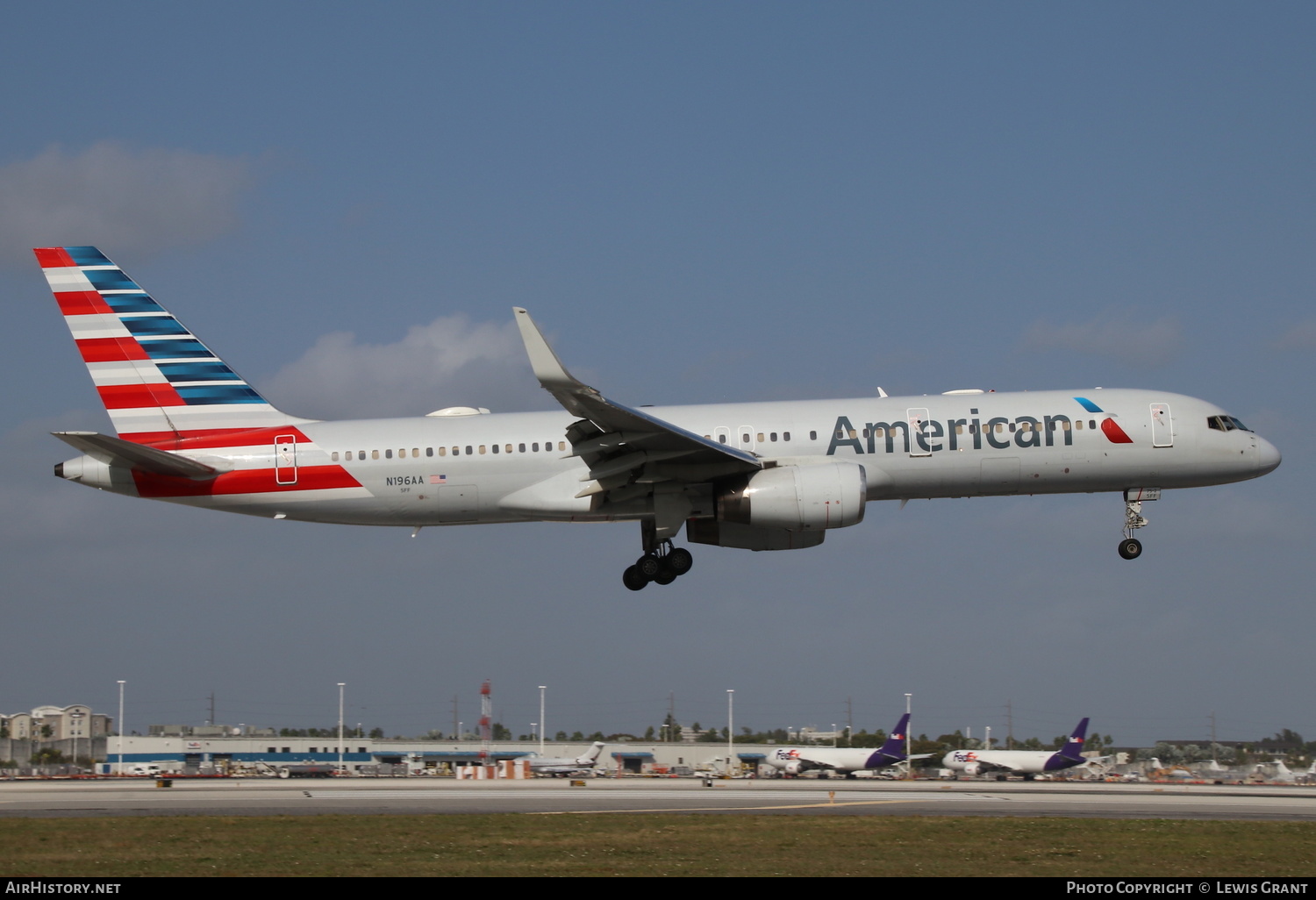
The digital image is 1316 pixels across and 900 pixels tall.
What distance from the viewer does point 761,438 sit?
114 feet

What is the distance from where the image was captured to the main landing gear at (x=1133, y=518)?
120ft

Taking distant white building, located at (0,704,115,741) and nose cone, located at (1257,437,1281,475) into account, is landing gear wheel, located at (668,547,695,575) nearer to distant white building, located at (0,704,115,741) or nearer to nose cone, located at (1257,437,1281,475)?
nose cone, located at (1257,437,1281,475)

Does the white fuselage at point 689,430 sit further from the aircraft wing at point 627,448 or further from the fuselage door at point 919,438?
the aircraft wing at point 627,448

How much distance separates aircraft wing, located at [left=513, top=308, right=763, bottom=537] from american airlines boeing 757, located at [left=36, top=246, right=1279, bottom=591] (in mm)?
79

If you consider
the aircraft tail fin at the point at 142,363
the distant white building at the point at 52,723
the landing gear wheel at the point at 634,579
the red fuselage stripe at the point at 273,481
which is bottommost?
the distant white building at the point at 52,723

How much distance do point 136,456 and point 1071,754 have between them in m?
51.1

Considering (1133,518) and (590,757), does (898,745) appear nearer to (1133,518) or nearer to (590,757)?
(590,757)

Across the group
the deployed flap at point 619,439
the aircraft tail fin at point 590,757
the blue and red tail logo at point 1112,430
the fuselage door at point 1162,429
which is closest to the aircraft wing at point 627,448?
the deployed flap at point 619,439

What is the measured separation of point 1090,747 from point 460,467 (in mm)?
54142

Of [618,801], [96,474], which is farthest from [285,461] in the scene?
[618,801]

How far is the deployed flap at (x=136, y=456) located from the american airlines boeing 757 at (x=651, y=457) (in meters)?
0.07

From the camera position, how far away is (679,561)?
36156 mm

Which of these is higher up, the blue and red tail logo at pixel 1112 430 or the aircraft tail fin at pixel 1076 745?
the blue and red tail logo at pixel 1112 430

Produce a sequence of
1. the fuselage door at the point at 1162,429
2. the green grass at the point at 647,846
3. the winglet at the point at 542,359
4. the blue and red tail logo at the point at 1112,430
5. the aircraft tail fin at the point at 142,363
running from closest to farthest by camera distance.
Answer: the green grass at the point at 647,846 → the winglet at the point at 542,359 → the blue and red tail logo at the point at 1112,430 → the fuselage door at the point at 1162,429 → the aircraft tail fin at the point at 142,363
